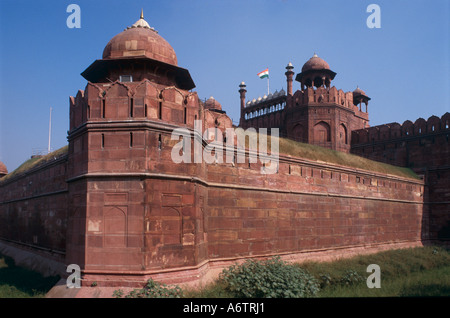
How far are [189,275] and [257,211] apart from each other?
4.02 metres

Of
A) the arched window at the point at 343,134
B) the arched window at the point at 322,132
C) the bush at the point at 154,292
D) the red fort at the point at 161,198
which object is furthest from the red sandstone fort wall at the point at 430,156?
the bush at the point at 154,292

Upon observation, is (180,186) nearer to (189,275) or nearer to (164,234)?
(164,234)

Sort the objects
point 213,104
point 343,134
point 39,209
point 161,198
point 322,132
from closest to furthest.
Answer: point 161,198 → point 39,209 → point 322,132 → point 343,134 → point 213,104

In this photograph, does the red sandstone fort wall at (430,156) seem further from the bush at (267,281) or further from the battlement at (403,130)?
the bush at (267,281)

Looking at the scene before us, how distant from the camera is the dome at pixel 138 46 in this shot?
35.3ft

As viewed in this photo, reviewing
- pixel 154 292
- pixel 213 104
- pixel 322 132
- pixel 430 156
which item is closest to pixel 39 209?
pixel 154 292

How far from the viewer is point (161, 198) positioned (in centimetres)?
898

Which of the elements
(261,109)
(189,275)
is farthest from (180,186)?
(261,109)

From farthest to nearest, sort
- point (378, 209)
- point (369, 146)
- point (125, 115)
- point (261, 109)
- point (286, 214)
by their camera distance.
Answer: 1. point (261, 109)
2. point (369, 146)
3. point (378, 209)
4. point (286, 214)
5. point (125, 115)

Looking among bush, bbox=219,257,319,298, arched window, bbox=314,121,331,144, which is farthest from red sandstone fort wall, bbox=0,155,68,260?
arched window, bbox=314,121,331,144

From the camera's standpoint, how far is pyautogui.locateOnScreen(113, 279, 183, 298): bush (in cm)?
798

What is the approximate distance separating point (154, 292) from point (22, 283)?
556 centimetres

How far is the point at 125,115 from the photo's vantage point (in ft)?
29.7

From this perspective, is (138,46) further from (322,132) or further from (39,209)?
(322,132)
